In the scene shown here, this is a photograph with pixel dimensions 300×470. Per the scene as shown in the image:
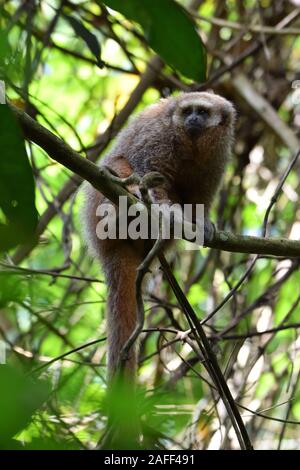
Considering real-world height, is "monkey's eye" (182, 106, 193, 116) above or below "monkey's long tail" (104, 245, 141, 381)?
above

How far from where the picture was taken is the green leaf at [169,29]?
4.15 ft

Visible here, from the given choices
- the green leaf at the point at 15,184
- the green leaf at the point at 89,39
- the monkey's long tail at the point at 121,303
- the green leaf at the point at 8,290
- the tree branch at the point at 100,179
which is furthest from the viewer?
the monkey's long tail at the point at 121,303

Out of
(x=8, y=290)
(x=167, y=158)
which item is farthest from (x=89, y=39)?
(x=8, y=290)

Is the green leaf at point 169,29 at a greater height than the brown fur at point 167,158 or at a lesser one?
lesser

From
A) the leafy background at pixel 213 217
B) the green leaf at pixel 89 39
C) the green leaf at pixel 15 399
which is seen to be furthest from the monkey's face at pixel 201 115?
the green leaf at pixel 15 399

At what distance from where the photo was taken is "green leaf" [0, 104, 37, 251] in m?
1.26

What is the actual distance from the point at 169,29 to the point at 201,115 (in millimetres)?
3022

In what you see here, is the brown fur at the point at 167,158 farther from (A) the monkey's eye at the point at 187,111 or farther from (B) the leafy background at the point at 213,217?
(B) the leafy background at the point at 213,217

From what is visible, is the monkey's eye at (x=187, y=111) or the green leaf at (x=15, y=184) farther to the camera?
the monkey's eye at (x=187, y=111)

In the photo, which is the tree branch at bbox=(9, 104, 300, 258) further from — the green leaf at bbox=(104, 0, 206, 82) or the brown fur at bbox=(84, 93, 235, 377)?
the brown fur at bbox=(84, 93, 235, 377)

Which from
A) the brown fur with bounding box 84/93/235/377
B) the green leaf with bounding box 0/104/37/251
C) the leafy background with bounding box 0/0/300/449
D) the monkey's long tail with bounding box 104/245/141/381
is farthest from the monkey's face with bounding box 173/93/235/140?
the green leaf with bounding box 0/104/37/251

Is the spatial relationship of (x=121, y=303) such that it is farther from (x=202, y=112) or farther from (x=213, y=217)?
(x=213, y=217)

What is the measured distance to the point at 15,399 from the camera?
0.97 m
